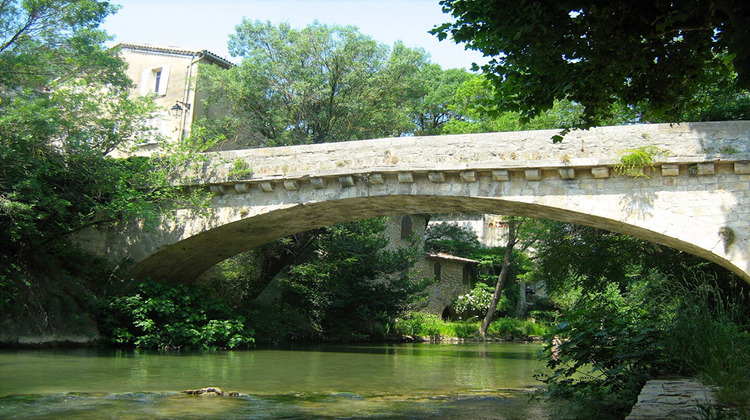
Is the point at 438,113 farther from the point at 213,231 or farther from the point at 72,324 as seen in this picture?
the point at 72,324

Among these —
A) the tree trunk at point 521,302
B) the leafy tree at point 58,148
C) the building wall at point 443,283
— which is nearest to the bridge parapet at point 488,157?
the leafy tree at point 58,148

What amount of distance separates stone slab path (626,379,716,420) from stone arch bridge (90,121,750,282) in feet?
18.0

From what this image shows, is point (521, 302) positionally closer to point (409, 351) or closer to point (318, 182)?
point (409, 351)

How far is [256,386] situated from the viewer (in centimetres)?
702

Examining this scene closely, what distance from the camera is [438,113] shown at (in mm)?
27281

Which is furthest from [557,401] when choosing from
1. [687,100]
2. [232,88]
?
[232,88]

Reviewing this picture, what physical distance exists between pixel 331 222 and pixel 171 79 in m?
11.4

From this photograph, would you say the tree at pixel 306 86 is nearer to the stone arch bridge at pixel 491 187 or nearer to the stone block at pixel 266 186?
the stone arch bridge at pixel 491 187

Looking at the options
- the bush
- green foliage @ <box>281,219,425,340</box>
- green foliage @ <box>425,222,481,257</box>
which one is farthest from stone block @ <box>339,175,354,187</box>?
green foliage @ <box>425,222,481,257</box>

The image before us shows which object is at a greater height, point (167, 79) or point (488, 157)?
point (167, 79)

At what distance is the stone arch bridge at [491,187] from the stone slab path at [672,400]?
548cm

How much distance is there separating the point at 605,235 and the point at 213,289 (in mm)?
9028

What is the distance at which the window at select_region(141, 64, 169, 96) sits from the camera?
2172cm

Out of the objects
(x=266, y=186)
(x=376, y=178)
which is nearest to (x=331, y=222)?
(x=266, y=186)
